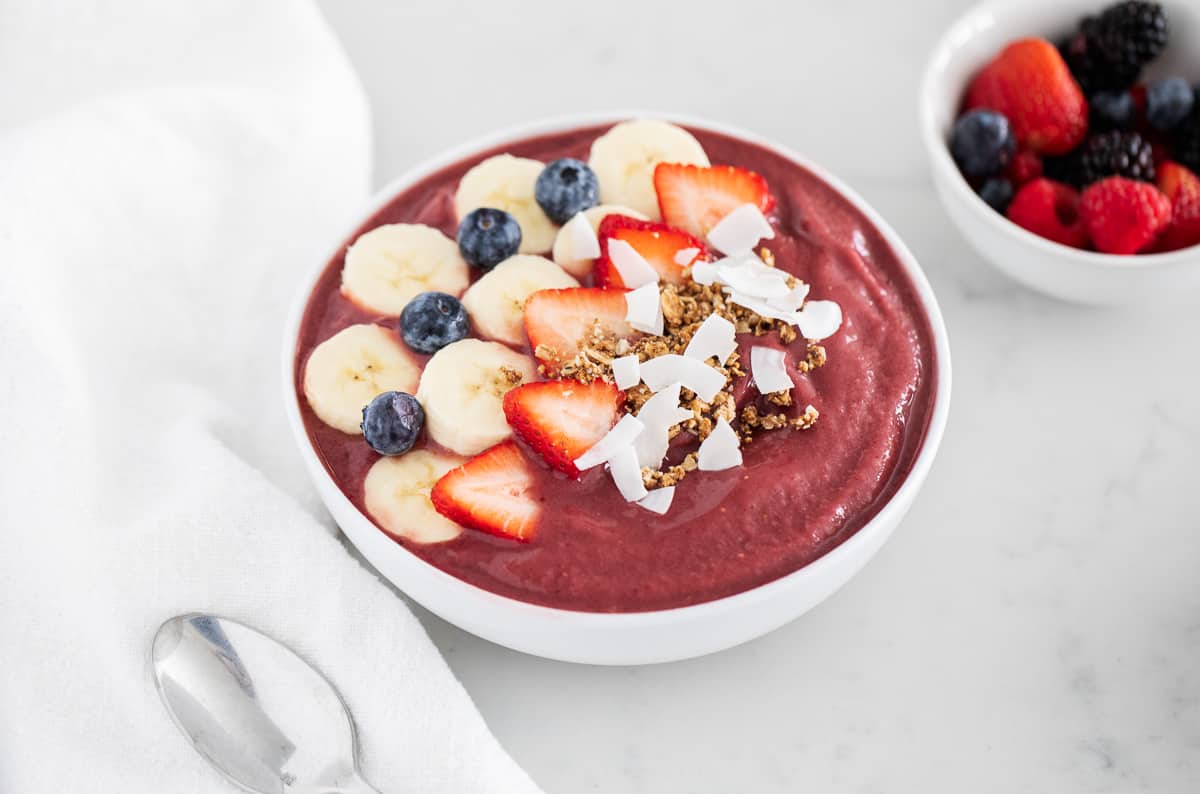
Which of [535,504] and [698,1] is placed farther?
[698,1]

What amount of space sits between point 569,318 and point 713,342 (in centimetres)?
28

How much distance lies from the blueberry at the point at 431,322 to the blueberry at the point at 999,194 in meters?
1.32

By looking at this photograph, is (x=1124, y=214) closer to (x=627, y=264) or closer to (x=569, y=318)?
(x=627, y=264)

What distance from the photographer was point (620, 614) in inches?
77.7

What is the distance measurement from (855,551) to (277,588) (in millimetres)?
1046

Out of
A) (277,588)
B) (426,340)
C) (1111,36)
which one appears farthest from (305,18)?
(1111,36)

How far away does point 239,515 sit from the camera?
231cm

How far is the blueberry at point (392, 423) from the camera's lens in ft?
7.05

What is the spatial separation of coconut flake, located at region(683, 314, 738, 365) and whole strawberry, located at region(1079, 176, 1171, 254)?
3.25ft

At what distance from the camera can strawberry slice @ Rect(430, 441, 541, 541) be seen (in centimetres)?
208

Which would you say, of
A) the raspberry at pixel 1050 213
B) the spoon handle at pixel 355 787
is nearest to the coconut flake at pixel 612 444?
the spoon handle at pixel 355 787

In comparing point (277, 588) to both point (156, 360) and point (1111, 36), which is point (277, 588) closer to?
point (156, 360)

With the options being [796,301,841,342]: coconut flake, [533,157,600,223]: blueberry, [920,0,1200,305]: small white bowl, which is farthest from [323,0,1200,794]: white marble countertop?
[533,157,600,223]: blueberry

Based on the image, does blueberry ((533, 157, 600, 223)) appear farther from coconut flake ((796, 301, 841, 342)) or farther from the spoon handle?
the spoon handle
